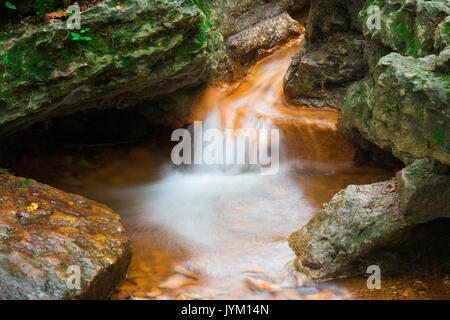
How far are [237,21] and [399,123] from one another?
7267 millimetres

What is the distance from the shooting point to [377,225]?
123 inches

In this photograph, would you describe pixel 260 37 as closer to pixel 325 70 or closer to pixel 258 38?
pixel 258 38

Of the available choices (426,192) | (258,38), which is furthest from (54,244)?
(258,38)

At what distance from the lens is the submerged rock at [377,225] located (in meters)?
2.79

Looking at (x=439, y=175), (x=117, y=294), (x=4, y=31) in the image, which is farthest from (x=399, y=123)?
(x=4, y=31)

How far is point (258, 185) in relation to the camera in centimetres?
583

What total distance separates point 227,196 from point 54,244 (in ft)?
9.77

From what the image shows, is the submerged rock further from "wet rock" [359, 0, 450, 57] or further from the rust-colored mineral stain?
the rust-colored mineral stain

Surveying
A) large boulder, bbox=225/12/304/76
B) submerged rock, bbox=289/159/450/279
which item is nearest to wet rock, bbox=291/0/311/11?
large boulder, bbox=225/12/304/76

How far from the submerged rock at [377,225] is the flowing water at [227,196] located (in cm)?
19

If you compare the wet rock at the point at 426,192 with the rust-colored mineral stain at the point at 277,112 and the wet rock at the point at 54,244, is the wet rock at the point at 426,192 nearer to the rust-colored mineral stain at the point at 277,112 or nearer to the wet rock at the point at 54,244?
the wet rock at the point at 54,244

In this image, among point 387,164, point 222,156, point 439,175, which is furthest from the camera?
point 222,156

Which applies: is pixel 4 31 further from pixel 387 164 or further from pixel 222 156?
pixel 387 164

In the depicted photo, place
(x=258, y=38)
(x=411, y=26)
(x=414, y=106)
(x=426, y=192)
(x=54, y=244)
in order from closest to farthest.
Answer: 1. (x=414, y=106)
2. (x=426, y=192)
3. (x=54, y=244)
4. (x=411, y=26)
5. (x=258, y=38)
